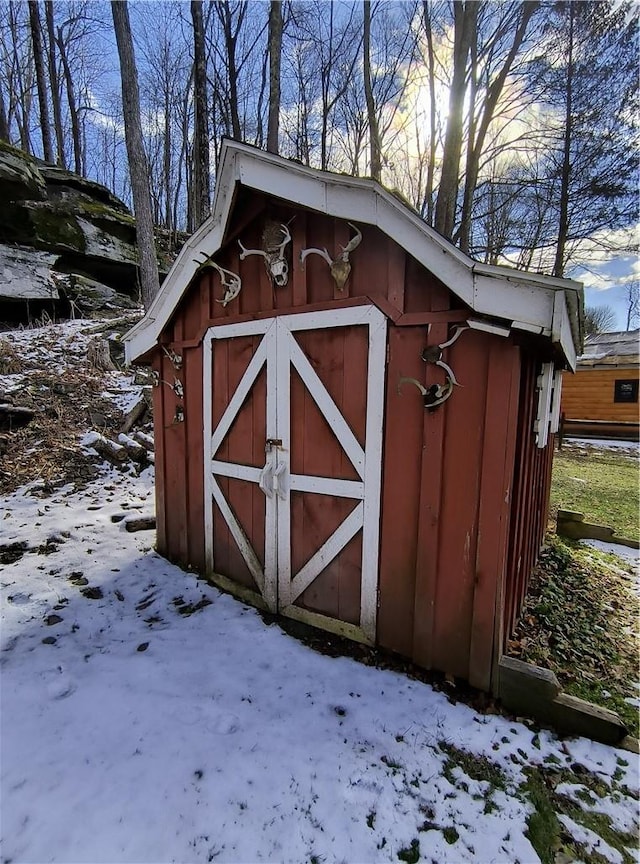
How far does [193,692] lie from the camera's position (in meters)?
2.34

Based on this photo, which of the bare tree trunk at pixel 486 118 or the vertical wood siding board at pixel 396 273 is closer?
the vertical wood siding board at pixel 396 273

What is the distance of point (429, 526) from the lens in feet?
7.89

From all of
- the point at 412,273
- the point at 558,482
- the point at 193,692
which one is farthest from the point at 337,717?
the point at 558,482

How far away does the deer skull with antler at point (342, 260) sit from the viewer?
248 cm

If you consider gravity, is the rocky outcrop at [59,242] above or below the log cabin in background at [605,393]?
above

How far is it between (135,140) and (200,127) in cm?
148

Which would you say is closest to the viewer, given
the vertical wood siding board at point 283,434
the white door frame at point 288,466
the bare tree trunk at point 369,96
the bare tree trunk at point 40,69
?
the white door frame at point 288,466

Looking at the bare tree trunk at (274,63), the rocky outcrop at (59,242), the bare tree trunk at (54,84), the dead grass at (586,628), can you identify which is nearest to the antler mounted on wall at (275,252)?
the dead grass at (586,628)

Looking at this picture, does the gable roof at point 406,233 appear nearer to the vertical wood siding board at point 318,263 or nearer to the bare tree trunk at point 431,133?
the vertical wood siding board at point 318,263

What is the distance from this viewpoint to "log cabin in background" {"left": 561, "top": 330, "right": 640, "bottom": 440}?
523 inches

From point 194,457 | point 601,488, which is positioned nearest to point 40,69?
point 194,457

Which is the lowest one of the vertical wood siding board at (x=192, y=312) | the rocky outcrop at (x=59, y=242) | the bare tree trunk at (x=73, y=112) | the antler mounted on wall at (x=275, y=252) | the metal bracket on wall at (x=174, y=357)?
the metal bracket on wall at (x=174, y=357)

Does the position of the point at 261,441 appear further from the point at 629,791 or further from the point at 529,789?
the point at 629,791

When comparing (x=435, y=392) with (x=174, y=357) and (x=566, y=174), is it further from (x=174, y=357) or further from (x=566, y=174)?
(x=566, y=174)
